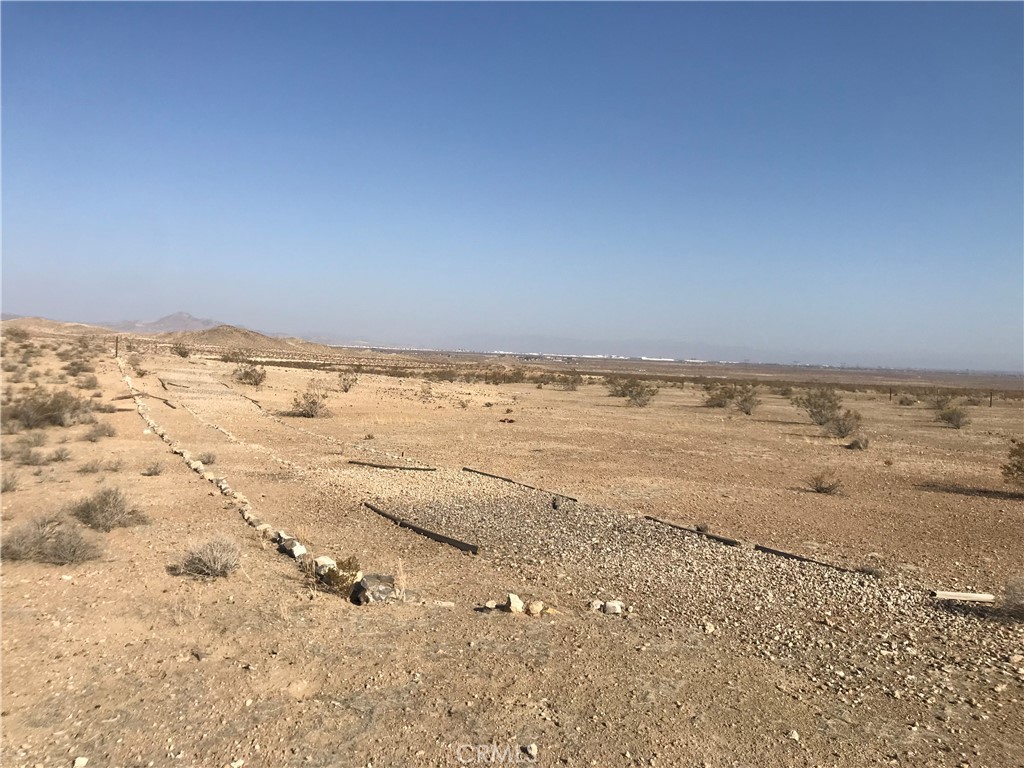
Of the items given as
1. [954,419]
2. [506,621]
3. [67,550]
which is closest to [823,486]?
[506,621]

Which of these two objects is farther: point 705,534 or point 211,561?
point 705,534

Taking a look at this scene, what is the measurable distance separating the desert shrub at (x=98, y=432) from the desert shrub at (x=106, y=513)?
8.12 metres

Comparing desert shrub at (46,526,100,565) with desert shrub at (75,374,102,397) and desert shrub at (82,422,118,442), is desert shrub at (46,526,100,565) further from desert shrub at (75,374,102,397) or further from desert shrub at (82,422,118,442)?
desert shrub at (75,374,102,397)

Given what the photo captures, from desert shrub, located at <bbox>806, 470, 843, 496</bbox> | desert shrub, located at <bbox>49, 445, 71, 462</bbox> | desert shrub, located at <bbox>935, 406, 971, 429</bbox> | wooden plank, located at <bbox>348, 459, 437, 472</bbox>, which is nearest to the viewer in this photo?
desert shrub, located at <bbox>49, 445, 71, 462</bbox>

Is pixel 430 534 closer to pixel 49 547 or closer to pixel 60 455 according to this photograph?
pixel 49 547

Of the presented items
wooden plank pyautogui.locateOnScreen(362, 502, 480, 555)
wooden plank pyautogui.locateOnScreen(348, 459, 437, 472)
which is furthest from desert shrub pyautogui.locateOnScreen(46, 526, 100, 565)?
wooden plank pyautogui.locateOnScreen(348, 459, 437, 472)

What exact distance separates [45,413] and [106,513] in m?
12.5

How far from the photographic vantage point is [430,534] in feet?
31.0

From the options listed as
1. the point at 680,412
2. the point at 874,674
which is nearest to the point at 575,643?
the point at 874,674

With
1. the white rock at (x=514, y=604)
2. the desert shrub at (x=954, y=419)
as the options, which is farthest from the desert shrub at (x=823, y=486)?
the desert shrub at (x=954, y=419)

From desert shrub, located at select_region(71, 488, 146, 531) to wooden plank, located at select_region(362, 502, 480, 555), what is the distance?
11.8ft

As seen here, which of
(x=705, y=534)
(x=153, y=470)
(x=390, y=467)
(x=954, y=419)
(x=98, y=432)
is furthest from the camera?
(x=954, y=419)

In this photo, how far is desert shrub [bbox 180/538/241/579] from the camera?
723cm

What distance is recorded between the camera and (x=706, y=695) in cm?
511
